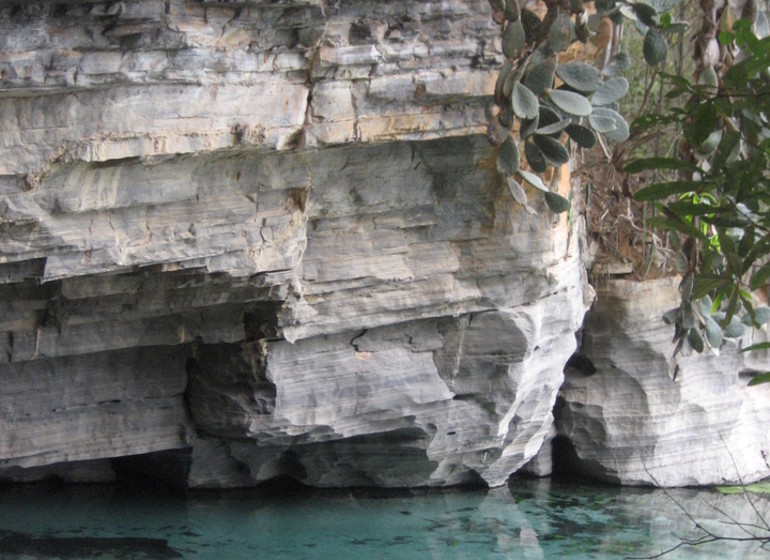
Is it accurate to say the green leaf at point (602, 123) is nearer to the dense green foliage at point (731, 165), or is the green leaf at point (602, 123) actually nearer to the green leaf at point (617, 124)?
the green leaf at point (617, 124)

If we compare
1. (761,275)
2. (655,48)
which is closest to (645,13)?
(655,48)

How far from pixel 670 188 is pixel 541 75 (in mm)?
816

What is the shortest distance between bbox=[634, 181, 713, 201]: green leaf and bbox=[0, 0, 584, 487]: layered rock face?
1.45 m

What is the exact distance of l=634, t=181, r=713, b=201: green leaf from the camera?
1.63 meters

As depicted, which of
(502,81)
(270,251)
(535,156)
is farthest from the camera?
(270,251)

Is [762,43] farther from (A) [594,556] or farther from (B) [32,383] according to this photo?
(B) [32,383]

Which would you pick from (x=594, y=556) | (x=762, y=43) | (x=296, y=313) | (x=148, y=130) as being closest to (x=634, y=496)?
(x=594, y=556)

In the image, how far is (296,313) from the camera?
3.88 meters

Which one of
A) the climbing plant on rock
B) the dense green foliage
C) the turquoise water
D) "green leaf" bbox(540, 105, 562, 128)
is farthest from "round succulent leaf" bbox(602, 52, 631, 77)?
the turquoise water

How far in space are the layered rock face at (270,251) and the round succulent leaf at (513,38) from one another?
26.9 inches

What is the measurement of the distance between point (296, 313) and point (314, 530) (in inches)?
42.8

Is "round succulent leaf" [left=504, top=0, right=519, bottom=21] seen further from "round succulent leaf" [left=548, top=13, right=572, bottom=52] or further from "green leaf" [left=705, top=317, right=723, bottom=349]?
"green leaf" [left=705, top=317, right=723, bottom=349]

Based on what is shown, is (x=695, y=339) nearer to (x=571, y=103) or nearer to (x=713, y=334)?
(x=713, y=334)

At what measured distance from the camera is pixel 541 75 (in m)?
2.39
